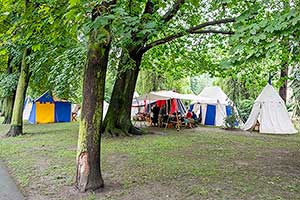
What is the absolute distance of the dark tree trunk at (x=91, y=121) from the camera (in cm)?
485

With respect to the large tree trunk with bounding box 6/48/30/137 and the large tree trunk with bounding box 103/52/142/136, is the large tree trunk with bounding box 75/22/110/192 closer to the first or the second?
the large tree trunk with bounding box 103/52/142/136

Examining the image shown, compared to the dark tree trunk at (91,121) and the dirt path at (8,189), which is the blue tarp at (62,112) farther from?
the dark tree trunk at (91,121)

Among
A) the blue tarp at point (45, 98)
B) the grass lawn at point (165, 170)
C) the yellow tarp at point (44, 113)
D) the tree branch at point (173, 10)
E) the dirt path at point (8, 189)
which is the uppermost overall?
the tree branch at point (173, 10)

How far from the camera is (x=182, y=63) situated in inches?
556

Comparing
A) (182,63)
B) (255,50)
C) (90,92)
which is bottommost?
(90,92)

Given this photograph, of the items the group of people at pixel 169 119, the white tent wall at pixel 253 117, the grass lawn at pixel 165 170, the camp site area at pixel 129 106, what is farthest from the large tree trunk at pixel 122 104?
the white tent wall at pixel 253 117

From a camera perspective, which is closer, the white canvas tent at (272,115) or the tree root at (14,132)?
the tree root at (14,132)

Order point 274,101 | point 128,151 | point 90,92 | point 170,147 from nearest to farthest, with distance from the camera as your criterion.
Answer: point 90,92, point 128,151, point 170,147, point 274,101

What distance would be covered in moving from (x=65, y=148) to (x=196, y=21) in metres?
7.14

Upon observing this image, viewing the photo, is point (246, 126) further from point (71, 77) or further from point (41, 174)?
point (41, 174)

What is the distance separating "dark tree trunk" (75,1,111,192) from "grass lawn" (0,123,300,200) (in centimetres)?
30

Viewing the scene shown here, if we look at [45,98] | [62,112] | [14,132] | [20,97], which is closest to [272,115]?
[20,97]

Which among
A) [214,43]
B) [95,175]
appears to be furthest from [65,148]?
[214,43]

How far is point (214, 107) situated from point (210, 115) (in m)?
0.70
